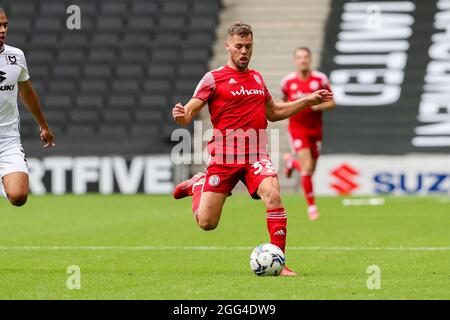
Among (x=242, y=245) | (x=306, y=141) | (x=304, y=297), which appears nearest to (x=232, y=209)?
(x=306, y=141)

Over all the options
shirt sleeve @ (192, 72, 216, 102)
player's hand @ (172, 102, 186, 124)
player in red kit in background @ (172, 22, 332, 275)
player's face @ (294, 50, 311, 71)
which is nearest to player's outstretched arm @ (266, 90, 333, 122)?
player in red kit in background @ (172, 22, 332, 275)

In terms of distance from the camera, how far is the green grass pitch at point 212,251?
8.21 meters

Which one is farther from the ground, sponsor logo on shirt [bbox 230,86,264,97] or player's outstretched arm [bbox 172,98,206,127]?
sponsor logo on shirt [bbox 230,86,264,97]

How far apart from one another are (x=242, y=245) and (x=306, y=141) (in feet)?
14.6

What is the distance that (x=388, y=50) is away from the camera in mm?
25594

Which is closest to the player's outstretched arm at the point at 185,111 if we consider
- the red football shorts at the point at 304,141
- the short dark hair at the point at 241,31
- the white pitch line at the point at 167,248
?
the short dark hair at the point at 241,31

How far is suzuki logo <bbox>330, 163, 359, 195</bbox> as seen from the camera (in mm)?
21547

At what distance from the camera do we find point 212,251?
38.3ft

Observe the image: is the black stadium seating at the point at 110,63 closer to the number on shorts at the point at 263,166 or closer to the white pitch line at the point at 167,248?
the white pitch line at the point at 167,248

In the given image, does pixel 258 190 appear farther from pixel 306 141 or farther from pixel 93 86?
pixel 93 86

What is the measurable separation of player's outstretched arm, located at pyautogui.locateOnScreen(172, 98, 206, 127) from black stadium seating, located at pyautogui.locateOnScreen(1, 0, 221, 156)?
1302 centimetres

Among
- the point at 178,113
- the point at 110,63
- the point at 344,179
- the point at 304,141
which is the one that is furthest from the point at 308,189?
the point at 110,63

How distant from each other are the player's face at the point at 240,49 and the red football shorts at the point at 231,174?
0.87m

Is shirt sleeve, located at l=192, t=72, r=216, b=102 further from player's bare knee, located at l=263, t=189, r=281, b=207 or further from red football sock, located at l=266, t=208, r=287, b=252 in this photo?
red football sock, located at l=266, t=208, r=287, b=252
